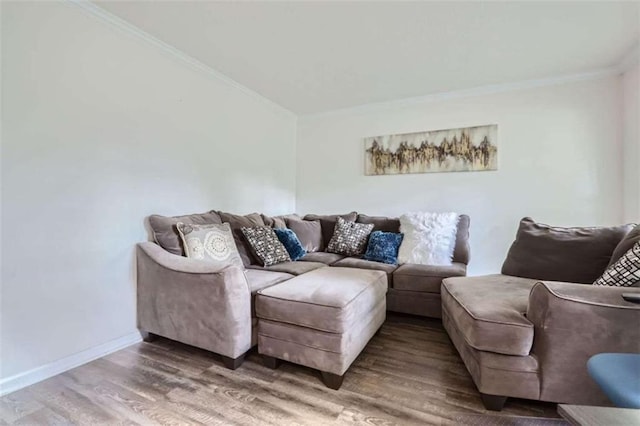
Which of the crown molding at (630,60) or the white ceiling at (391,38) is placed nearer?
the white ceiling at (391,38)

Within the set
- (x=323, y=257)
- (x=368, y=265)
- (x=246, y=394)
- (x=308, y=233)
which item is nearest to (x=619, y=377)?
(x=246, y=394)

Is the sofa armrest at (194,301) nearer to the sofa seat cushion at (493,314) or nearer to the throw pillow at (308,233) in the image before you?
the sofa seat cushion at (493,314)

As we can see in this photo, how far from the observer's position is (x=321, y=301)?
1.65 meters

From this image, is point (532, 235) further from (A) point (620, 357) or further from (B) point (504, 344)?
(A) point (620, 357)

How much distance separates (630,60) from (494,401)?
124 inches

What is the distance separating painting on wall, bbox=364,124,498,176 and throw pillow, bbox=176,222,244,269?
85.0 inches

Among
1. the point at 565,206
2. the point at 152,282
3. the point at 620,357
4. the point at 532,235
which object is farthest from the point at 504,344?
the point at 565,206

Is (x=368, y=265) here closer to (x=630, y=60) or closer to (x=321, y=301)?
(x=321, y=301)

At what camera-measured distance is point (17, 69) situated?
1618 millimetres

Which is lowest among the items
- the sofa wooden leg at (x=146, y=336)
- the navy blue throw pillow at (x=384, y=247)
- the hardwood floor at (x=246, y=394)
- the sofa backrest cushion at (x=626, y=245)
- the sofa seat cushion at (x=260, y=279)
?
the hardwood floor at (x=246, y=394)

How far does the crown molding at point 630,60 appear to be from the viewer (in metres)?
2.44

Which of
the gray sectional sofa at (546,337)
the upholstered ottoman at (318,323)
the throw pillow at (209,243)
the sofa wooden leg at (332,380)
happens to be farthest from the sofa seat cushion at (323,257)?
the gray sectional sofa at (546,337)

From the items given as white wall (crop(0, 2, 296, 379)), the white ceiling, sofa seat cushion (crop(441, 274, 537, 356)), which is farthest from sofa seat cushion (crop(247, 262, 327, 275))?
the white ceiling

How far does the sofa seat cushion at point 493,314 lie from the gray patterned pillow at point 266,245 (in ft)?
4.78
